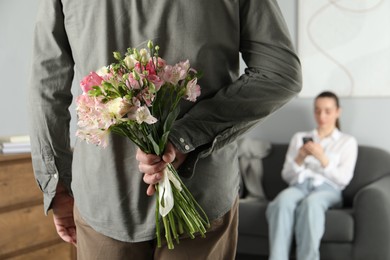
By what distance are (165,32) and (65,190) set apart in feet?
1.60

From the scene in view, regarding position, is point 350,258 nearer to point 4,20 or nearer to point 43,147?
point 4,20

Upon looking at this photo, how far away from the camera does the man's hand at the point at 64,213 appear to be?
4.62 ft

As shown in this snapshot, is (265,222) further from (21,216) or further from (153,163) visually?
(153,163)

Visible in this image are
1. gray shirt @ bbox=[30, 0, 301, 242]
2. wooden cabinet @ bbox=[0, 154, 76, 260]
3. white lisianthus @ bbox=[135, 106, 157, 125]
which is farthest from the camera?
wooden cabinet @ bbox=[0, 154, 76, 260]

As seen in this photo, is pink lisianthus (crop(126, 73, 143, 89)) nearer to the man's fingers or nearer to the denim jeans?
the man's fingers

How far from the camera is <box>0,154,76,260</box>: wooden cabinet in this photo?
303 centimetres

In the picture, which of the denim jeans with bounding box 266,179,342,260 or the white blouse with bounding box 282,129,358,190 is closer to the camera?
the denim jeans with bounding box 266,179,342,260

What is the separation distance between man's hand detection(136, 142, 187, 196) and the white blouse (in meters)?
3.12

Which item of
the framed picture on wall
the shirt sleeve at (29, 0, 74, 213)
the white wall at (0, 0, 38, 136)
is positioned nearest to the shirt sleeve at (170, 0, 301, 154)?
the shirt sleeve at (29, 0, 74, 213)

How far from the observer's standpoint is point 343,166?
13.4 ft

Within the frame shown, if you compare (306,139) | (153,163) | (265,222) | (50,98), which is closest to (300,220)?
(265,222)

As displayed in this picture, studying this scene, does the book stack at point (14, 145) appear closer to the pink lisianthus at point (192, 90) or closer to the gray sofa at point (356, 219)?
the gray sofa at point (356, 219)

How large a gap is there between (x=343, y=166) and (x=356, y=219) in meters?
0.46

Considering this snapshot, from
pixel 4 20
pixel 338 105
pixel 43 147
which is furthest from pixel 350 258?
pixel 43 147
